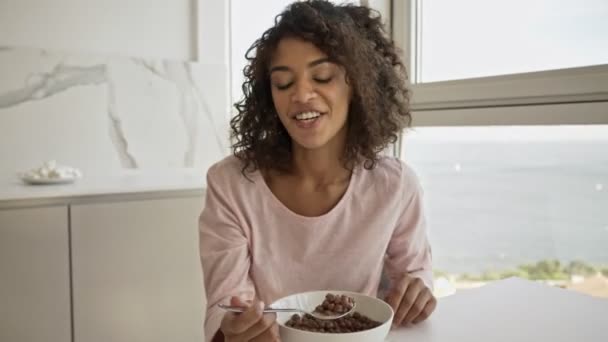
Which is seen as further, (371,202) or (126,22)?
(126,22)

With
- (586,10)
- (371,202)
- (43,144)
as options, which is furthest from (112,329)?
(586,10)

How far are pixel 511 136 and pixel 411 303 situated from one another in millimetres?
942

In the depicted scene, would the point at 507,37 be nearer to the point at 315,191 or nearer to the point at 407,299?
the point at 315,191

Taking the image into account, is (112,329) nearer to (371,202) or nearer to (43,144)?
(43,144)

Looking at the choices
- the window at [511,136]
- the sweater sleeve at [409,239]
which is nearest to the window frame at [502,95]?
the window at [511,136]

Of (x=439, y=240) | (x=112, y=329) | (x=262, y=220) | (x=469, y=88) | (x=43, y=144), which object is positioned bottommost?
(x=112, y=329)

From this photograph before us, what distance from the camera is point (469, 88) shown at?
5.75 ft

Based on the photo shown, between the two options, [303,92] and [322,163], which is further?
[322,163]

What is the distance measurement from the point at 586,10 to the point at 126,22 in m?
1.69

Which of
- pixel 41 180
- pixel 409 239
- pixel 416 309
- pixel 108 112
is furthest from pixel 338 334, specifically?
pixel 108 112

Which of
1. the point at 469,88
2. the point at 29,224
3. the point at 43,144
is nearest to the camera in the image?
the point at 29,224

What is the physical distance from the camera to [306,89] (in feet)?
3.53

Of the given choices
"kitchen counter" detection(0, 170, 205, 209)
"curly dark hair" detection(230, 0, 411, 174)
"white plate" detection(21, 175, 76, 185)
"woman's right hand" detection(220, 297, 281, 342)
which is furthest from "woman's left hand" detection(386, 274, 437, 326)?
"white plate" detection(21, 175, 76, 185)

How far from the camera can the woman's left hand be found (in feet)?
2.94
